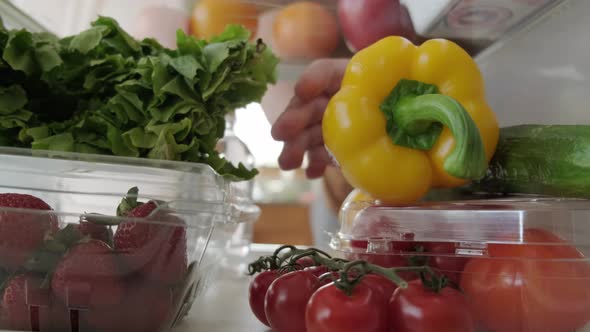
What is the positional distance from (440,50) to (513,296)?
30cm

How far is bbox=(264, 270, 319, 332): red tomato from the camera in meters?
0.50

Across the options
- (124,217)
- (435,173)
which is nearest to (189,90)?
(124,217)

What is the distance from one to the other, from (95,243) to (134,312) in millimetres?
74

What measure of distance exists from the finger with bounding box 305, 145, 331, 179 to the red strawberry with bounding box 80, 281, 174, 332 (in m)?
0.46

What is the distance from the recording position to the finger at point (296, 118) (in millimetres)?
855

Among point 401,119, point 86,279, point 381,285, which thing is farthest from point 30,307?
point 401,119

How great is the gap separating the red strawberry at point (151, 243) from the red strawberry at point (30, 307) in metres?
0.08

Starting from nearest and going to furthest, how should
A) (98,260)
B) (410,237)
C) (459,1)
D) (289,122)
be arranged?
1. (98,260)
2. (410,237)
3. (459,1)
4. (289,122)

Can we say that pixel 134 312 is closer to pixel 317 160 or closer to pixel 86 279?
pixel 86 279

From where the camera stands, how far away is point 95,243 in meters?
0.48

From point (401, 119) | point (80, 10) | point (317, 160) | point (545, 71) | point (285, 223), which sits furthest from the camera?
point (285, 223)

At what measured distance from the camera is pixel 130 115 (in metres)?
0.64

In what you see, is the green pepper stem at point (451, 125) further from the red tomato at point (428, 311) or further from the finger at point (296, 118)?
the finger at point (296, 118)

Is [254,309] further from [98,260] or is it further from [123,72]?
[123,72]
